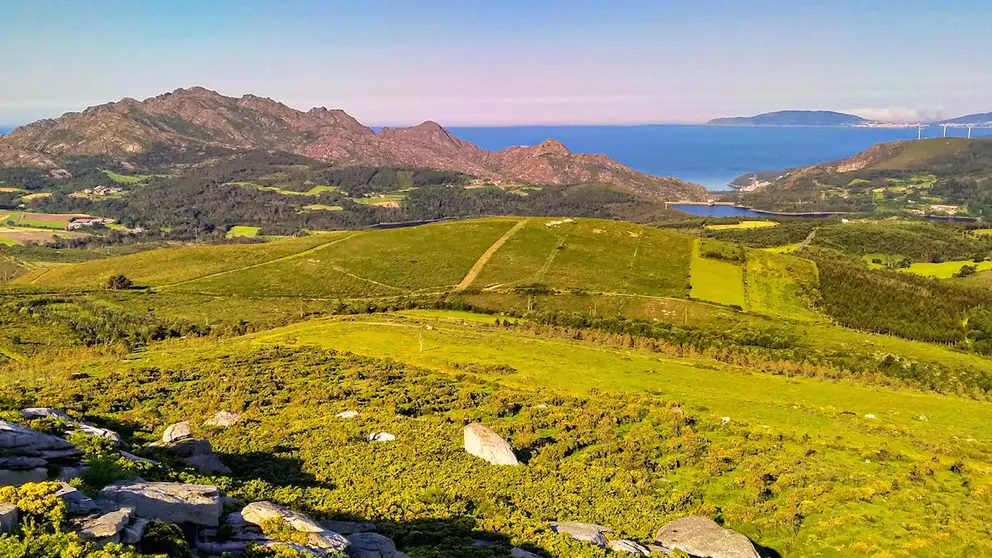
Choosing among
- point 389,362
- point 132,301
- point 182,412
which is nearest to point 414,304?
point 389,362

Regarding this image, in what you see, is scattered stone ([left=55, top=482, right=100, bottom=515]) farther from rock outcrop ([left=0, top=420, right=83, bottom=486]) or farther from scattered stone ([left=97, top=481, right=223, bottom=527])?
rock outcrop ([left=0, top=420, right=83, bottom=486])

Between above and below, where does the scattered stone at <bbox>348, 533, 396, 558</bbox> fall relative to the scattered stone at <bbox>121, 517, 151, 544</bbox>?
below

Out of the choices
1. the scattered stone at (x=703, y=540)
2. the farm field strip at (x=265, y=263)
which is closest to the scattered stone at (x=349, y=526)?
the scattered stone at (x=703, y=540)

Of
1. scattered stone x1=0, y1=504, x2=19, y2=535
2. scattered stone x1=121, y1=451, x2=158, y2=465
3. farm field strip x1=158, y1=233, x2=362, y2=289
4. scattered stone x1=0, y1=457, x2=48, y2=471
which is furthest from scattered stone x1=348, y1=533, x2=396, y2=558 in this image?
farm field strip x1=158, y1=233, x2=362, y2=289

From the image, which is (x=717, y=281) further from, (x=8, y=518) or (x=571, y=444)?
(x=8, y=518)

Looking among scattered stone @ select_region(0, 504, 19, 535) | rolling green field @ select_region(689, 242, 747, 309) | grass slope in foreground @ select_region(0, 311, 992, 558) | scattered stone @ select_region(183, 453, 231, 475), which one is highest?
scattered stone @ select_region(0, 504, 19, 535)


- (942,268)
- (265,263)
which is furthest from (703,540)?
(942,268)

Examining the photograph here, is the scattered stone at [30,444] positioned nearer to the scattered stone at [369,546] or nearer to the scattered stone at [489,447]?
the scattered stone at [369,546]
